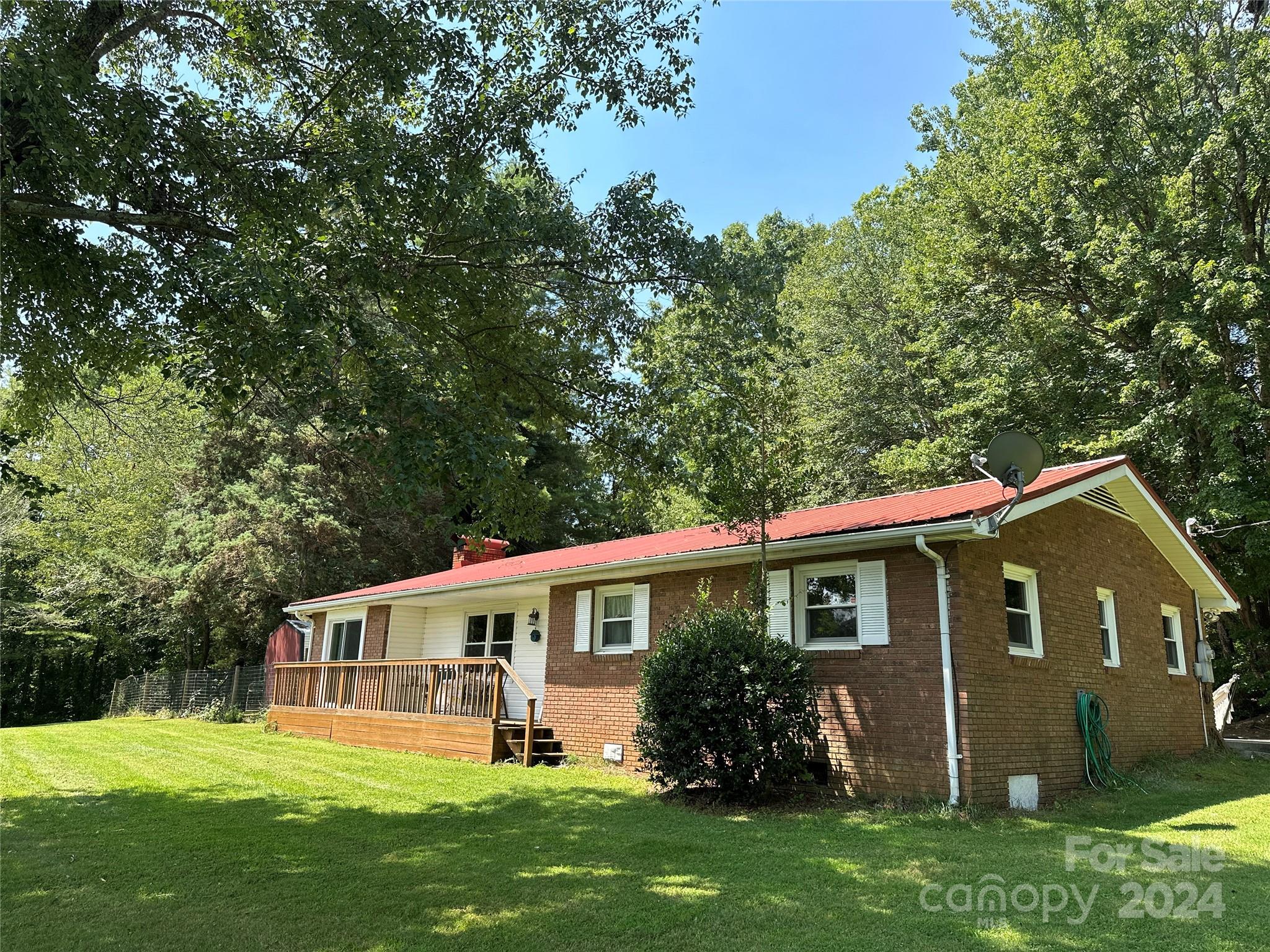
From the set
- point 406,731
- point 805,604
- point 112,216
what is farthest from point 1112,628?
point 112,216

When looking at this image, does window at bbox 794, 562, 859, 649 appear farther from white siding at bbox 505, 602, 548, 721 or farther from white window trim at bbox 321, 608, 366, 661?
white window trim at bbox 321, 608, 366, 661

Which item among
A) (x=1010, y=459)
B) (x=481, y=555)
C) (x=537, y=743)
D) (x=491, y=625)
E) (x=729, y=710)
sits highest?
(x=481, y=555)

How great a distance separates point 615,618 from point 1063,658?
6.25 meters

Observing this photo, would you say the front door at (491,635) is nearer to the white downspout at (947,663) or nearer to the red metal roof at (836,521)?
the red metal roof at (836,521)

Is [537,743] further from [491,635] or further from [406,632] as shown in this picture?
[406,632]

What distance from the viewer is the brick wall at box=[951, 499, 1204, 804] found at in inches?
343

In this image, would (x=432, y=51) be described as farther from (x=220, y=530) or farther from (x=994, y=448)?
(x=220, y=530)

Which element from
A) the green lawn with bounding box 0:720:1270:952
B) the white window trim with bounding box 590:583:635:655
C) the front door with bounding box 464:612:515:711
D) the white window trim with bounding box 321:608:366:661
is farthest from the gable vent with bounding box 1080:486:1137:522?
the white window trim with bounding box 321:608:366:661

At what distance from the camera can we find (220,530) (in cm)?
2431

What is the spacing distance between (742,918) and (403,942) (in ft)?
6.49

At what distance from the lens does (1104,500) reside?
1209 cm

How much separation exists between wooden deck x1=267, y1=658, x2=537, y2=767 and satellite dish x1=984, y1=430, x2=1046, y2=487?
6.92m

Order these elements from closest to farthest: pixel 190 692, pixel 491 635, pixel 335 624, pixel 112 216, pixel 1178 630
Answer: pixel 112 216 < pixel 1178 630 < pixel 491 635 < pixel 335 624 < pixel 190 692

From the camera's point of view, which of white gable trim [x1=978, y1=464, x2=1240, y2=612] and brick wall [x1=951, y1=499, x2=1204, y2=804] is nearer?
brick wall [x1=951, y1=499, x2=1204, y2=804]
